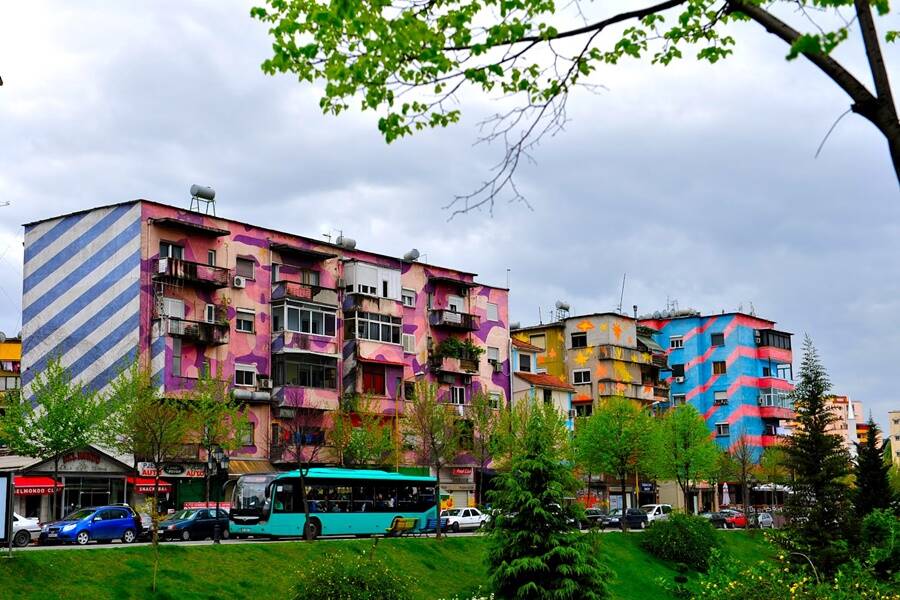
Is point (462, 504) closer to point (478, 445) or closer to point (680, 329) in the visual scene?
point (478, 445)

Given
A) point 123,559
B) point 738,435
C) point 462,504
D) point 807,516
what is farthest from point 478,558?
point 738,435

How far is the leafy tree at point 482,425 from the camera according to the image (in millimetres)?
66375

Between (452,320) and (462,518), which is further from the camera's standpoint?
(452,320)

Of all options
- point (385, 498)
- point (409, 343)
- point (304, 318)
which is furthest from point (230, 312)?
point (385, 498)

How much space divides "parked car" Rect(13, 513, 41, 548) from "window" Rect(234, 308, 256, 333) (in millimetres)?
22080

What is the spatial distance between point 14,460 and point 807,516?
3648 cm

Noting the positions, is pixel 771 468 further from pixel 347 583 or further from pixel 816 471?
pixel 347 583

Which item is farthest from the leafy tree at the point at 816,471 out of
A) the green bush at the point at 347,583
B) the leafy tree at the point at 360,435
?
the leafy tree at the point at 360,435

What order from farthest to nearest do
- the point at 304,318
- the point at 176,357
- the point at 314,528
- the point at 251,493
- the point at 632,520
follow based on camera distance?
the point at 632,520
the point at 304,318
the point at 176,357
the point at 314,528
the point at 251,493

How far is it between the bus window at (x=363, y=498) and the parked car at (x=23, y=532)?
13.9 m

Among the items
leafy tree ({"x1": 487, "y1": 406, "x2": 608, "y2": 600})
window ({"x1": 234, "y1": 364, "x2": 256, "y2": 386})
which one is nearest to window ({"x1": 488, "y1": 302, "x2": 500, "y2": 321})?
window ({"x1": 234, "y1": 364, "x2": 256, "y2": 386})

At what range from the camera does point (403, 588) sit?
89.6ft

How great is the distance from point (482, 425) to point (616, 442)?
26.4ft

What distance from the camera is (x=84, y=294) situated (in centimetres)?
5928
